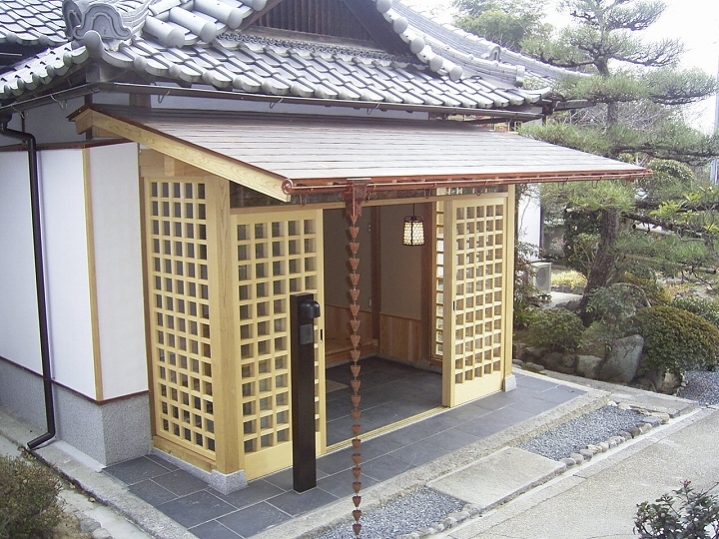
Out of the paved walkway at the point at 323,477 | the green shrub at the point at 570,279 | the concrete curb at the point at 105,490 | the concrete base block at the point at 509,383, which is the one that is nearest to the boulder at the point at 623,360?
the paved walkway at the point at 323,477

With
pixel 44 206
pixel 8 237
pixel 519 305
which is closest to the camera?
pixel 44 206

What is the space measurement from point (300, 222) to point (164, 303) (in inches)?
65.0

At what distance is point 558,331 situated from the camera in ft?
38.1

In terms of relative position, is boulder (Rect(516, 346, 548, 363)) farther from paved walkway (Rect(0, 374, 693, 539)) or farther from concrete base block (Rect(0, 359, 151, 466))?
concrete base block (Rect(0, 359, 151, 466))

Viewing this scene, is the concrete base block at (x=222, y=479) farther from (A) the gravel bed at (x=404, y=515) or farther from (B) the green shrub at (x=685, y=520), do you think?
(B) the green shrub at (x=685, y=520)

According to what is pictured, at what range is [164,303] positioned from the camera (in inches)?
284

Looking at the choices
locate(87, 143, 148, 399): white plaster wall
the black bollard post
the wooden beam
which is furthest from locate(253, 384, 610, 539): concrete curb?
the wooden beam

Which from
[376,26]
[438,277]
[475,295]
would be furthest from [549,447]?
[376,26]

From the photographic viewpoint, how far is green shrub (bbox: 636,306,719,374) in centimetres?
1106

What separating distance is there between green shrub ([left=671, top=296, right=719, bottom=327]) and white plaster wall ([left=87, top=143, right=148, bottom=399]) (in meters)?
9.39

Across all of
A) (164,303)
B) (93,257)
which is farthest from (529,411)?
(93,257)

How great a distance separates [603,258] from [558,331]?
183 cm

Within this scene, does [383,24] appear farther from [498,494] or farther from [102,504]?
[102,504]

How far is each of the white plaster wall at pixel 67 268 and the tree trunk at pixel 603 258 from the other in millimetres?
8513
